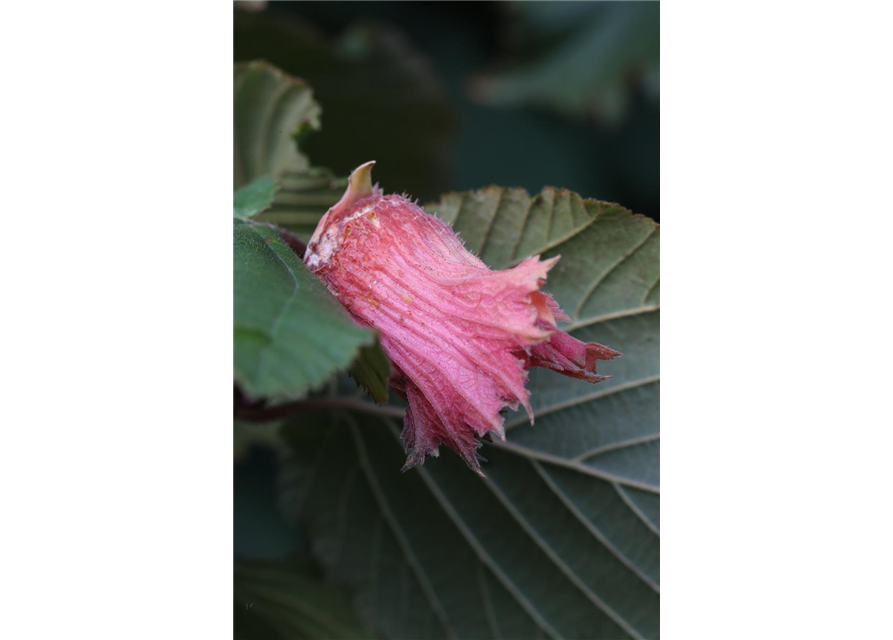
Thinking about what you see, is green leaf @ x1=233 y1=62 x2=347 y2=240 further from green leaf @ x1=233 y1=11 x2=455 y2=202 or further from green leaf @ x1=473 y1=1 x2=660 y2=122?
green leaf @ x1=473 y1=1 x2=660 y2=122

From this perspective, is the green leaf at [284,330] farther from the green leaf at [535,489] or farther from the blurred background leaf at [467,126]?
the blurred background leaf at [467,126]

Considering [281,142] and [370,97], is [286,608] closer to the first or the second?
[281,142]

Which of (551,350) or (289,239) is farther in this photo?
(289,239)

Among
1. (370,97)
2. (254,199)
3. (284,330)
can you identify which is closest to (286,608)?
(254,199)

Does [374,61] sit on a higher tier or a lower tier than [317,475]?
higher
